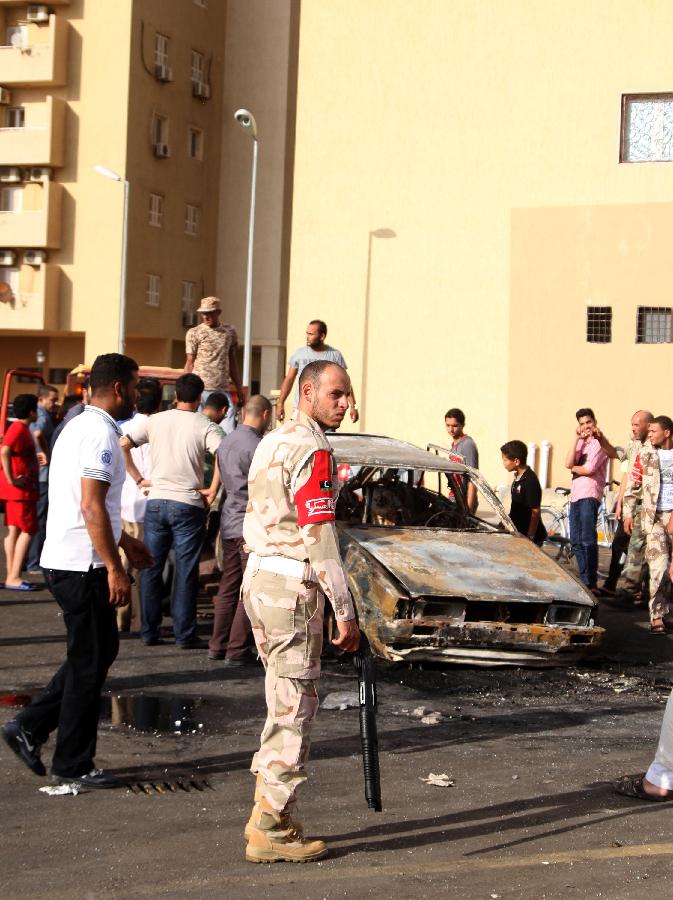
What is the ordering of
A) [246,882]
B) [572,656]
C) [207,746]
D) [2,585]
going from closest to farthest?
[246,882], [207,746], [572,656], [2,585]

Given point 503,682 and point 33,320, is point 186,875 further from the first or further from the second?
point 33,320

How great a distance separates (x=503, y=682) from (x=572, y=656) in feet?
1.62

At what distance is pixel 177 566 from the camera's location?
10.2 metres

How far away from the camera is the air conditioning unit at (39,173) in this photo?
42.4m

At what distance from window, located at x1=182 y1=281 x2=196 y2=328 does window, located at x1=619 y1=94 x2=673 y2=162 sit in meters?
21.3

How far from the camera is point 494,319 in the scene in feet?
89.4

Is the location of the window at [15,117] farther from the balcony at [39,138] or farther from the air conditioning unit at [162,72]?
the air conditioning unit at [162,72]

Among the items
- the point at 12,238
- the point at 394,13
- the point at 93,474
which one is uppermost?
the point at 394,13

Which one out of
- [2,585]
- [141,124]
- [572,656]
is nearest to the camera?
[572,656]

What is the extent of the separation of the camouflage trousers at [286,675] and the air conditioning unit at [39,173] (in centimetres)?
3909

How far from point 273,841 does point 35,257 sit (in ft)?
129

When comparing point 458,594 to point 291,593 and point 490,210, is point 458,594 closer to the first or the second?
point 291,593

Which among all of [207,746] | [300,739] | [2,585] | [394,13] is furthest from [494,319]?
[300,739]

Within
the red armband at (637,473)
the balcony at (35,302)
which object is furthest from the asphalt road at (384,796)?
the balcony at (35,302)
